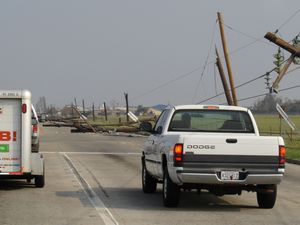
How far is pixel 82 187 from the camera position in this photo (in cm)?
1468

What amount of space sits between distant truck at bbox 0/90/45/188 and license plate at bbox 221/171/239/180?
16.4 ft

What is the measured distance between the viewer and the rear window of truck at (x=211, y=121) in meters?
12.3

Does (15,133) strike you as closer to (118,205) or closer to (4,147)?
(4,147)

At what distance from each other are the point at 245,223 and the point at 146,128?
148 inches


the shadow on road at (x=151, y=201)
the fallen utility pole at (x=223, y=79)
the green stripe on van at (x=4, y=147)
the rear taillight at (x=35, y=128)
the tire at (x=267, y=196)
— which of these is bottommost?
the shadow on road at (x=151, y=201)

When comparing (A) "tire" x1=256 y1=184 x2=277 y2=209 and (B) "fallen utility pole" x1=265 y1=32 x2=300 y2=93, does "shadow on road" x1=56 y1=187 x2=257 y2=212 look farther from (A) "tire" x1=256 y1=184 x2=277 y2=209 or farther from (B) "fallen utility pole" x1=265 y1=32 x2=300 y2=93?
(B) "fallen utility pole" x1=265 y1=32 x2=300 y2=93

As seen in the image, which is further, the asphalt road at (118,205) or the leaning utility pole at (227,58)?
the leaning utility pole at (227,58)

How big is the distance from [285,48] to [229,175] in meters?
27.0

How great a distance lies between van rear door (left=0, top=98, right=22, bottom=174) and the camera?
1366 cm

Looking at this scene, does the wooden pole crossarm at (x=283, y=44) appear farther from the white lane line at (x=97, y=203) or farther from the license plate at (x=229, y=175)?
the license plate at (x=229, y=175)

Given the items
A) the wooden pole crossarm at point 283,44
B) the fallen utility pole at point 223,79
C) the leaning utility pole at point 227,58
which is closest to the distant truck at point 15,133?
the leaning utility pole at point 227,58

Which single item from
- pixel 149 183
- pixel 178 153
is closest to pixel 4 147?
pixel 149 183

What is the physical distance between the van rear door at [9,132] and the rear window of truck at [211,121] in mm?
3549

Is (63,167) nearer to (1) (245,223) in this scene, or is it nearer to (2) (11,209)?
(2) (11,209)
